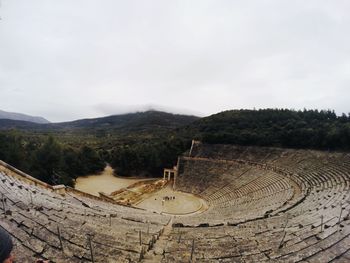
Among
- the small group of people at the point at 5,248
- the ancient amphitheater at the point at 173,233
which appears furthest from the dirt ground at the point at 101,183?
the small group of people at the point at 5,248

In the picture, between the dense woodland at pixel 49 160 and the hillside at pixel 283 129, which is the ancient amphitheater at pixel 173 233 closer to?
the dense woodland at pixel 49 160

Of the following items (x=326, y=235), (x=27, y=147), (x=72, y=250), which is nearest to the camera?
(x=72, y=250)

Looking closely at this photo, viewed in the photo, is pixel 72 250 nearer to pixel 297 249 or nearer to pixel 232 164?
pixel 297 249

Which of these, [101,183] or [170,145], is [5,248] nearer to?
[101,183]

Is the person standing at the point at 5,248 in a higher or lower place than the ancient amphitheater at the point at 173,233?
higher

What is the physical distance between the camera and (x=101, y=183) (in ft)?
113

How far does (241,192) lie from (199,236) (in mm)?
17451

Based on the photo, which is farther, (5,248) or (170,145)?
(170,145)

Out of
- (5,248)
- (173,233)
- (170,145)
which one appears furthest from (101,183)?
(5,248)

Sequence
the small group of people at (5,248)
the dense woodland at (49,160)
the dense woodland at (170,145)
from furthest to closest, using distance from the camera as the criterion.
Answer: the dense woodland at (170,145)
the dense woodland at (49,160)
the small group of people at (5,248)

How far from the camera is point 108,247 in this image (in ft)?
25.2

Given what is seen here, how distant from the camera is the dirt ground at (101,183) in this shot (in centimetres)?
3136

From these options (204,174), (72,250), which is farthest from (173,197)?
(72,250)

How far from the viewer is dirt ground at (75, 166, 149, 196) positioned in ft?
103
